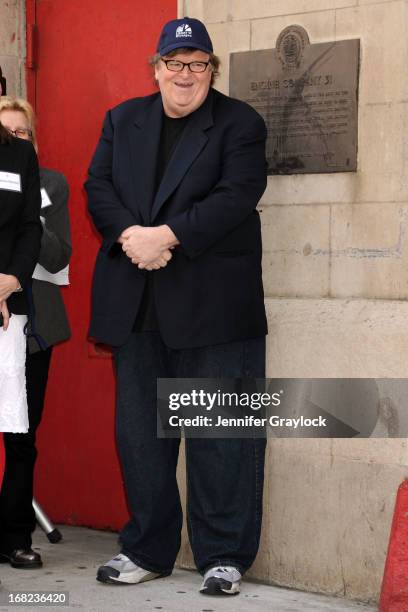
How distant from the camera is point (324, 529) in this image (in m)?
4.55

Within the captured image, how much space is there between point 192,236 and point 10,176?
74 centimetres

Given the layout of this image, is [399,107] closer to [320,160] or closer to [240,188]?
[320,160]

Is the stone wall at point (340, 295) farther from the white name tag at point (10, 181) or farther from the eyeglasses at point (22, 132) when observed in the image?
the white name tag at point (10, 181)

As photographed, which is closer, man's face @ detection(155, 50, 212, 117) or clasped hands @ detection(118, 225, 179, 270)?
clasped hands @ detection(118, 225, 179, 270)

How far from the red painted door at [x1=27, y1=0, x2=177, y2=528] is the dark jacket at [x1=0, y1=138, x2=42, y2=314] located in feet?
4.05

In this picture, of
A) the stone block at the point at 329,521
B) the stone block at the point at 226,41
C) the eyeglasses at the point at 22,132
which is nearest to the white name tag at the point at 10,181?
the eyeglasses at the point at 22,132

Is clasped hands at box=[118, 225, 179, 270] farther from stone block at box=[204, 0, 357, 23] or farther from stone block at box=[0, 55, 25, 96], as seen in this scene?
stone block at box=[0, 55, 25, 96]

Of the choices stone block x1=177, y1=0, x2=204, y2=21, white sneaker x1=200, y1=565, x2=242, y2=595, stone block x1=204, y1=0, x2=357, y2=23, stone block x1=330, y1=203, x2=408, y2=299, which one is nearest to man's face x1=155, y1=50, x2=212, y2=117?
stone block x1=204, y1=0, x2=357, y2=23

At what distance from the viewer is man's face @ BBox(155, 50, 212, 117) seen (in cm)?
441

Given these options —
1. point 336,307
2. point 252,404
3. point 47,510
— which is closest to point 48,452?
point 47,510

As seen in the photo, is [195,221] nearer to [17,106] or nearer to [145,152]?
[145,152]

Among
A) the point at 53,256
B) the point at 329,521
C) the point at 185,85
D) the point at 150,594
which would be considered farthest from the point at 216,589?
the point at 185,85

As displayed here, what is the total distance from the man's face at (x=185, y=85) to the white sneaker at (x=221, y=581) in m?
1.80

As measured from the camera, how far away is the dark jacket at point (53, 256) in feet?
15.7
